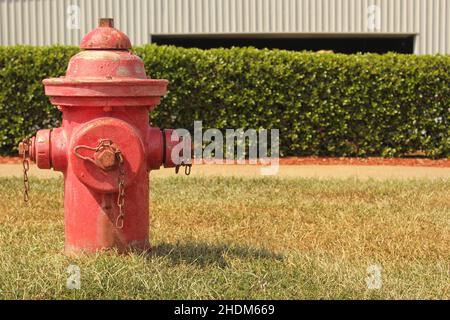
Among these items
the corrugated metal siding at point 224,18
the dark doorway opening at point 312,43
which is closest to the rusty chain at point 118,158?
the corrugated metal siding at point 224,18

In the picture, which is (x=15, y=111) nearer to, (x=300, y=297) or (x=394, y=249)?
(x=394, y=249)

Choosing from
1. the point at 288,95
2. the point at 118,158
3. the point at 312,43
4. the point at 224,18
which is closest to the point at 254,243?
the point at 118,158

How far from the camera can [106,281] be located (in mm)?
5105

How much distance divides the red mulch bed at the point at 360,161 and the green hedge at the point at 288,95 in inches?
6.2

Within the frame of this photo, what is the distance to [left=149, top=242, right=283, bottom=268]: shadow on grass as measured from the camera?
588 cm

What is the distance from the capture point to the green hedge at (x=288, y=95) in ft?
42.3

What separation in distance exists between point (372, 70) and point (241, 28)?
4693 mm

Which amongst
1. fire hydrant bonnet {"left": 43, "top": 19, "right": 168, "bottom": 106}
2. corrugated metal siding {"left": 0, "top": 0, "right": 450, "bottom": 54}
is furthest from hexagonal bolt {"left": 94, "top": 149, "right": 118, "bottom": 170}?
corrugated metal siding {"left": 0, "top": 0, "right": 450, "bottom": 54}

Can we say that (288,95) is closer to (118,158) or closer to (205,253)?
(205,253)

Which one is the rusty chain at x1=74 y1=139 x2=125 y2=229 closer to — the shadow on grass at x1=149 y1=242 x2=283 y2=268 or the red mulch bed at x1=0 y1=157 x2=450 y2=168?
the shadow on grass at x1=149 y1=242 x2=283 y2=268

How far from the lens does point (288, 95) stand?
13055mm

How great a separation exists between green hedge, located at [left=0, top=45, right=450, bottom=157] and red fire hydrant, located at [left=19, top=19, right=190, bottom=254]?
722 centimetres

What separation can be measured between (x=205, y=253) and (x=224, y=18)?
11.4 meters
